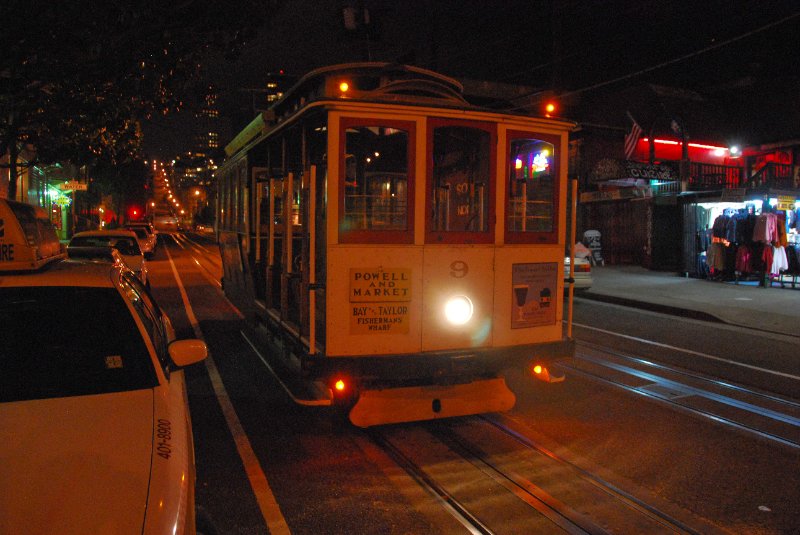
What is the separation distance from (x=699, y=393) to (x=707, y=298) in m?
9.17

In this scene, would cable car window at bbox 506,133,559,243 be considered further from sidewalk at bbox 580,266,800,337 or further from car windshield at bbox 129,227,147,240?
car windshield at bbox 129,227,147,240

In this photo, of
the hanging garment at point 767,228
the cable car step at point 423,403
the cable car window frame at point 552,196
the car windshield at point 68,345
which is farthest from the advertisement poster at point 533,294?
the hanging garment at point 767,228

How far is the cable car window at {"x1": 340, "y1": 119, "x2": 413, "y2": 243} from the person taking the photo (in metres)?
5.30

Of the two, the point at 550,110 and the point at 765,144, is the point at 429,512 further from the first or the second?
the point at 765,144

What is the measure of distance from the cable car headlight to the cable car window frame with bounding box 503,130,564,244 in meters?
0.70

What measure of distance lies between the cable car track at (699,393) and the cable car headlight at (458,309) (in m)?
2.68

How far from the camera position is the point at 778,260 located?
17125 mm

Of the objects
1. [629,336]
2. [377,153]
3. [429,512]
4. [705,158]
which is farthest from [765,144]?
[429,512]

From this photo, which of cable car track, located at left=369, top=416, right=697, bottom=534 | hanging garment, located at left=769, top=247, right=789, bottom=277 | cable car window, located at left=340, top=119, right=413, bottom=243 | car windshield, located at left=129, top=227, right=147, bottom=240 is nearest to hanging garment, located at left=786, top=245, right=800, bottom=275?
hanging garment, located at left=769, top=247, right=789, bottom=277

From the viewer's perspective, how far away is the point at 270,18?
9.02 meters

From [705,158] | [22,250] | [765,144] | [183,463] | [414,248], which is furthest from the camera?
[705,158]

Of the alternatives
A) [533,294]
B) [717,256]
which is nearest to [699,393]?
[533,294]

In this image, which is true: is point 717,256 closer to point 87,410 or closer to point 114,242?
point 114,242

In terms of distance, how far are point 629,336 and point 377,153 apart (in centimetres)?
686
